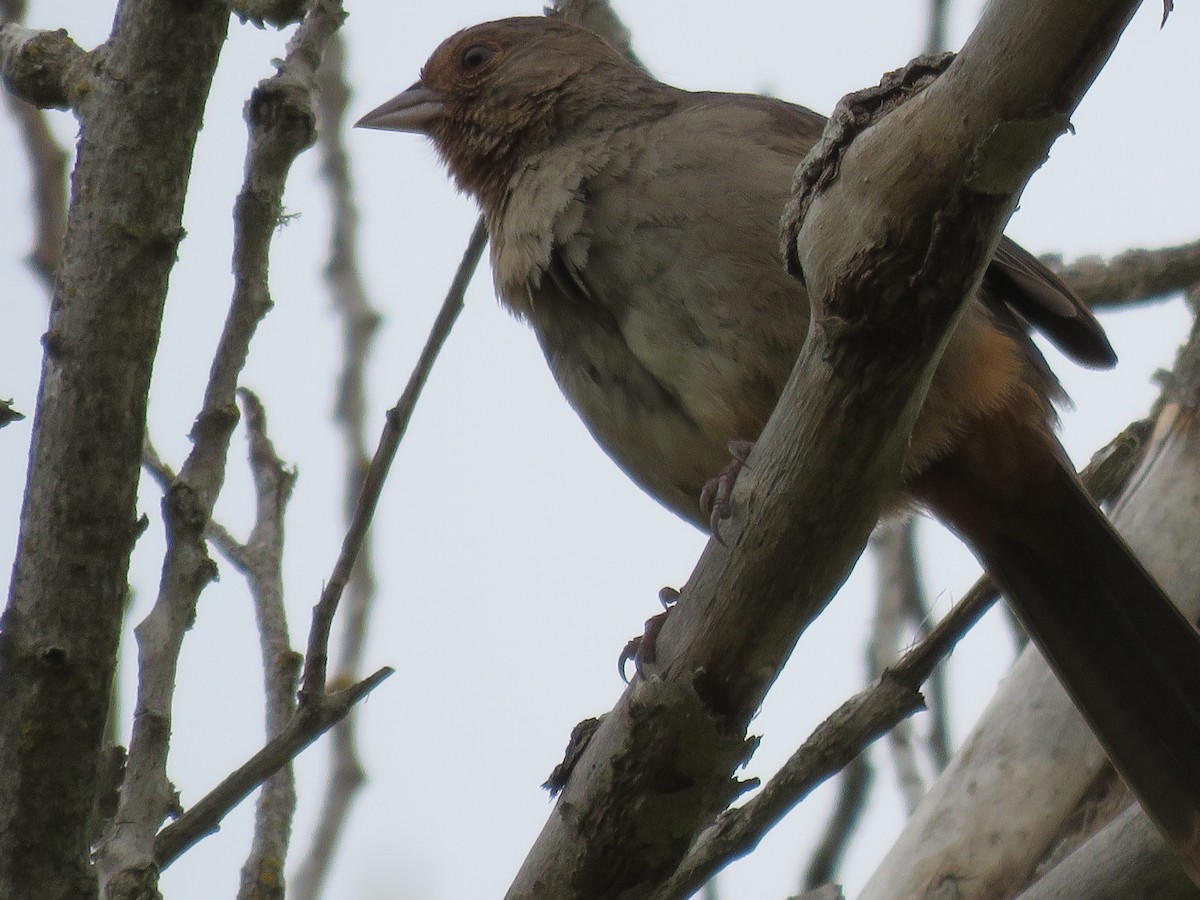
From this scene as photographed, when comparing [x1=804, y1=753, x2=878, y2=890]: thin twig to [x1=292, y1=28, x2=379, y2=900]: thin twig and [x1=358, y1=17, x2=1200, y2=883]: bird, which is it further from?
[x1=292, y1=28, x2=379, y2=900]: thin twig

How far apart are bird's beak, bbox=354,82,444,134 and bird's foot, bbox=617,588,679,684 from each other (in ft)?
6.24

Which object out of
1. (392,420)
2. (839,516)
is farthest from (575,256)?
(839,516)

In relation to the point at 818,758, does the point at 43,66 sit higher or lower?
higher

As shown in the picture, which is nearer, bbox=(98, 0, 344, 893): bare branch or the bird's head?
bbox=(98, 0, 344, 893): bare branch

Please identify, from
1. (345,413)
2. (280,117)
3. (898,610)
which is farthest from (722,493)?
(898,610)

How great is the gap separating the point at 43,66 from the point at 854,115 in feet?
5.63

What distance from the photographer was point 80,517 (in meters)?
2.48

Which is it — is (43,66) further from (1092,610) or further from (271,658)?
(1092,610)

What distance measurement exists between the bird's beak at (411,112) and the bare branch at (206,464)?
1.45 meters

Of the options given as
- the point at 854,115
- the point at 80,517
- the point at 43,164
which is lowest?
the point at 854,115

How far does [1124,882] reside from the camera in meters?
3.14

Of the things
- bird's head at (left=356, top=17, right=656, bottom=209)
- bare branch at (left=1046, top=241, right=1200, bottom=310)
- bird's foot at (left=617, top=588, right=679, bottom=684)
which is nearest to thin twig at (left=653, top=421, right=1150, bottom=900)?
bird's foot at (left=617, top=588, right=679, bottom=684)

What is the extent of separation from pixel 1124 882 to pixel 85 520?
2.14 metres

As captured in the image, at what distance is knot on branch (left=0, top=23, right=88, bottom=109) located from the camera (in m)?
3.10
